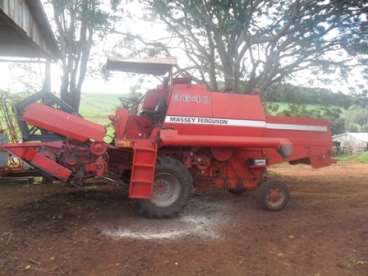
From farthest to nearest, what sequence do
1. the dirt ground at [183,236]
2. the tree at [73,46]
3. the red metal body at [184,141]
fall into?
1. the tree at [73,46]
2. the red metal body at [184,141]
3. the dirt ground at [183,236]

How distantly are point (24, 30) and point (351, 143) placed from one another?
103ft

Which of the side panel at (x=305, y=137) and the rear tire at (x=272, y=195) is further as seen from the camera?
the side panel at (x=305, y=137)

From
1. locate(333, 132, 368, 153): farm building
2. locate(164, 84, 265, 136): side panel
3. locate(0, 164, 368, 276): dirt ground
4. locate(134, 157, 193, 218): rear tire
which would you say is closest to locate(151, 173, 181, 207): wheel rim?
locate(134, 157, 193, 218): rear tire

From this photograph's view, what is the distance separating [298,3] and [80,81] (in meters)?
6.42

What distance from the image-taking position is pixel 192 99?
775 cm

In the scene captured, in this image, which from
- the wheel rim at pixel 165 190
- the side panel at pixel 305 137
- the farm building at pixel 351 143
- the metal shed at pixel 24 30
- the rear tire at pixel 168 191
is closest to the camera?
the metal shed at pixel 24 30

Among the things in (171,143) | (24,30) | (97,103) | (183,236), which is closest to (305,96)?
(171,143)

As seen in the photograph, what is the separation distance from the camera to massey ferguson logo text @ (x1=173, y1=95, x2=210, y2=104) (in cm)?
768

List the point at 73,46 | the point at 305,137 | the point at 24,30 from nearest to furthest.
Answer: the point at 24,30
the point at 305,137
the point at 73,46

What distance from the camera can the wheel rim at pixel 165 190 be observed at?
7590 mm

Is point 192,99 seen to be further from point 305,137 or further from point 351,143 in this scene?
point 351,143

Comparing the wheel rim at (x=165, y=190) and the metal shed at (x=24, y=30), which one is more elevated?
the metal shed at (x=24, y=30)

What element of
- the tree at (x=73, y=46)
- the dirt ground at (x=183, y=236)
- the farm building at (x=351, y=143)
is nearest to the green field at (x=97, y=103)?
the tree at (x=73, y=46)

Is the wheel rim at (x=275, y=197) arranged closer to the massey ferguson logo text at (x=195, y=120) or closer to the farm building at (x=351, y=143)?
the massey ferguson logo text at (x=195, y=120)
